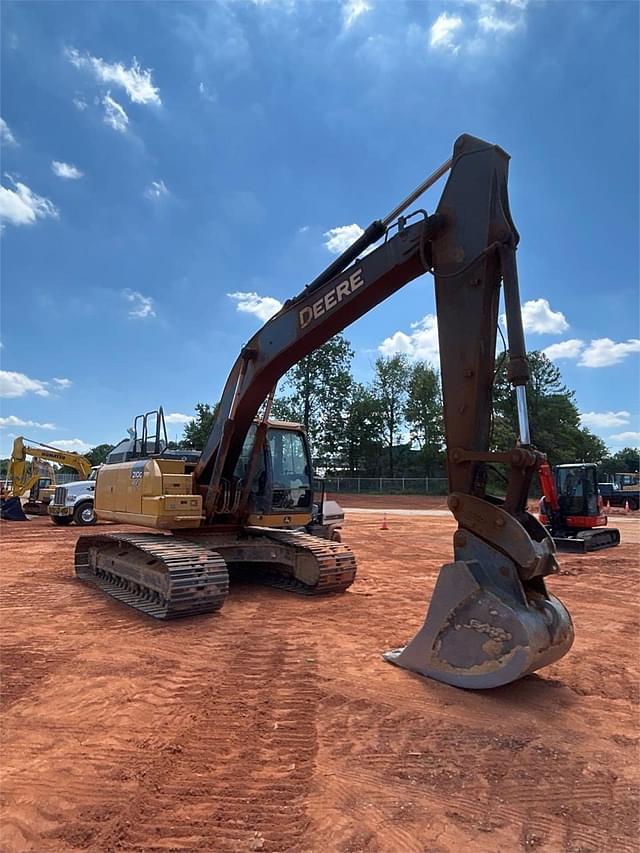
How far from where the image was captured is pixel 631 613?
7.08 metres

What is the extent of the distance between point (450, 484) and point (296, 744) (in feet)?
7.06

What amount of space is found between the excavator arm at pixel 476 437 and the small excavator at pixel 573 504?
10621 millimetres

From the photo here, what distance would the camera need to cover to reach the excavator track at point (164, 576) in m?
6.02

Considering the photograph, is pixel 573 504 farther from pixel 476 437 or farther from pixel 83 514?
pixel 83 514

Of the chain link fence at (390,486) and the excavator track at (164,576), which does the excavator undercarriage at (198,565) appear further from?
the chain link fence at (390,486)

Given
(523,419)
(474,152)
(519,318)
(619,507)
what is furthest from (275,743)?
(619,507)

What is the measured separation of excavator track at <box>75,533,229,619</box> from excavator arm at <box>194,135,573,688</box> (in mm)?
2423

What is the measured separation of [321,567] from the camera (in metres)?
7.26

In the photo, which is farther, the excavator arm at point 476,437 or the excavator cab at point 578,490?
the excavator cab at point 578,490


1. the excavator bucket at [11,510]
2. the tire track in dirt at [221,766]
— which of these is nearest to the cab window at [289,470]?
the tire track in dirt at [221,766]

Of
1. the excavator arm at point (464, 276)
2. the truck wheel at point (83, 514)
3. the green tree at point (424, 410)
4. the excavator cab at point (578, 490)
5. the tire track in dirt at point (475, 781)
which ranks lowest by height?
the tire track in dirt at point (475, 781)

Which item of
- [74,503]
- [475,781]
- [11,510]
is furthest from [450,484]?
[11,510]

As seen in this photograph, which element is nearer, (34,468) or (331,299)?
(331,299)

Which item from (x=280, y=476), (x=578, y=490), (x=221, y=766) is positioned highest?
(x=280, y=476)
